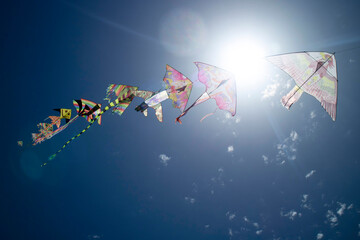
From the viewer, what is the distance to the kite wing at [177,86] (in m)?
7.69

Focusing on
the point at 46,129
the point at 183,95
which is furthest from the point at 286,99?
the point at 46,129

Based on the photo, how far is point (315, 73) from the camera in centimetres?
690

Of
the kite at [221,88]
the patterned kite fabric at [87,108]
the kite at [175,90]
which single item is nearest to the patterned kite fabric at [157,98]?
the kite at [175,90]

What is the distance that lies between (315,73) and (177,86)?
5197mm

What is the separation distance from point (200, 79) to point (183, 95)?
3.14 feet

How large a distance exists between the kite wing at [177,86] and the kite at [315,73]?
10.9 ft

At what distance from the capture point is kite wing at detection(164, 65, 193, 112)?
769 cm

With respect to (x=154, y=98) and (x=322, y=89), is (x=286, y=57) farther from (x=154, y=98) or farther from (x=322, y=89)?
(x=154, y=98)

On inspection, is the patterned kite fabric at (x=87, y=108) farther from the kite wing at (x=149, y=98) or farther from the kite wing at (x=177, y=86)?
the kite wing at (x=177, y=86)

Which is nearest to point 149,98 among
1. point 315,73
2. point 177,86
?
point 177,86

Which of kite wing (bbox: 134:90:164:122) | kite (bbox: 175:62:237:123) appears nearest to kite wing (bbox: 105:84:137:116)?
kite wing (bbox: 134:90:164:122)

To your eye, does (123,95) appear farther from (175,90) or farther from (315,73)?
(315,73)

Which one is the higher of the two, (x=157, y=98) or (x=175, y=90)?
(x=175, y=90)

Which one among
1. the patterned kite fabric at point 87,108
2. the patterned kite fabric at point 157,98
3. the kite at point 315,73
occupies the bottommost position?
the patterned kite fabric at point 87,108
